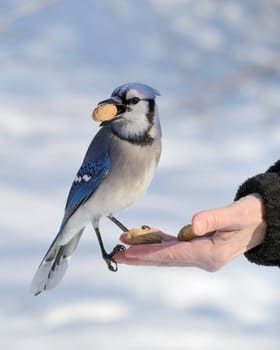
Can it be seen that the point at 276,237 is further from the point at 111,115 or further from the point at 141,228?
the point at 111,115

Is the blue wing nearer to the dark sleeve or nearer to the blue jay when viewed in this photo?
the blue jay

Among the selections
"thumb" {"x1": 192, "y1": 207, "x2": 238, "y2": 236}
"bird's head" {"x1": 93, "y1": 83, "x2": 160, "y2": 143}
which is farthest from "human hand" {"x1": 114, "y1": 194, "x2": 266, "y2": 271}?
"bird's head" {"x1": 93, "y1": 83, "x2": 160, "y2": 143}

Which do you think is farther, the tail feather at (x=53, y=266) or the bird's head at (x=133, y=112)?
the tail feather at (x=53, y=266)

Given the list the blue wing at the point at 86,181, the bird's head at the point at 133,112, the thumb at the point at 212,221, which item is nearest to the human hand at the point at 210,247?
the thumb at the point at 212,221

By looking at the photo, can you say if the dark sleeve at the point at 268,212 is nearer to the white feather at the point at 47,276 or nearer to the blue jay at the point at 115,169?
the blue jay at the point at 115,169

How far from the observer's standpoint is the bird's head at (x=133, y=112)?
1.80 metres

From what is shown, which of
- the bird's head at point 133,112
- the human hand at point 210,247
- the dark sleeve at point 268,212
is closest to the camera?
the bird's head at point 133,112

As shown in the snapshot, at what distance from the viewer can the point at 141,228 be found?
Result: 207 cm

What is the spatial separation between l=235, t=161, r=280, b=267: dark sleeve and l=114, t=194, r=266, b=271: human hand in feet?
0.11

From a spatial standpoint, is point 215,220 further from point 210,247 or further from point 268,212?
point 268,212

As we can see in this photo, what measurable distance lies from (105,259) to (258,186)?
0.41 meters

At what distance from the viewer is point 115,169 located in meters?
2.01

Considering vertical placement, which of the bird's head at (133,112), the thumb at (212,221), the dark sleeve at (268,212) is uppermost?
the bird's head at (133,112)

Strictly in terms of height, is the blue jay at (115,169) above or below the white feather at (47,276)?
above
